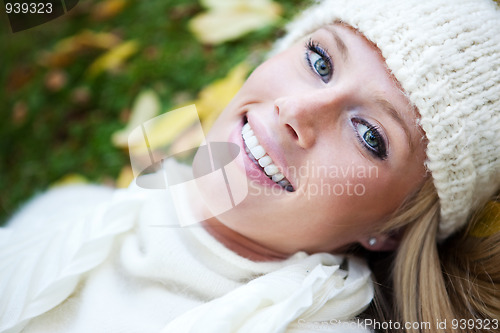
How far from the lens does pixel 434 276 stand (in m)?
1.21

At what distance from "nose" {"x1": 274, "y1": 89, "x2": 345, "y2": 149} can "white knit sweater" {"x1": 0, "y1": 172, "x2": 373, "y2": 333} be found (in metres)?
0.33

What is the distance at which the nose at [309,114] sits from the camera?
1052 millimetres

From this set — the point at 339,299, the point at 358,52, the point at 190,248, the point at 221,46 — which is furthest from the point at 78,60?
the point at 339,299

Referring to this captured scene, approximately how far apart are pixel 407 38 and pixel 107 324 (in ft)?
3.24

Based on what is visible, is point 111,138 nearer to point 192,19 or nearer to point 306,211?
point 192,19

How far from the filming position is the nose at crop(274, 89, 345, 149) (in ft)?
3.45

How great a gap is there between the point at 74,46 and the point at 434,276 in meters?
1.81

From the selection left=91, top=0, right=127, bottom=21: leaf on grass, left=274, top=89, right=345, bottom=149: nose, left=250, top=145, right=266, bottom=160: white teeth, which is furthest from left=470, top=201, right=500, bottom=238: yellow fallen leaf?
left=91, top=0, right=127, bottom=21: leaf on grass

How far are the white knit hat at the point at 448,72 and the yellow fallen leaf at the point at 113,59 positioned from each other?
4.04ft

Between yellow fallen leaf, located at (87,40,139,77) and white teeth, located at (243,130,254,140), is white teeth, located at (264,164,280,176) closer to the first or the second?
white teeth, located at (243,130,254,140)

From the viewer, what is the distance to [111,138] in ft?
6.17

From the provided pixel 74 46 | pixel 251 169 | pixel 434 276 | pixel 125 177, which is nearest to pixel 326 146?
pixel 251 169

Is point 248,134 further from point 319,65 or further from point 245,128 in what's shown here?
point 319,65

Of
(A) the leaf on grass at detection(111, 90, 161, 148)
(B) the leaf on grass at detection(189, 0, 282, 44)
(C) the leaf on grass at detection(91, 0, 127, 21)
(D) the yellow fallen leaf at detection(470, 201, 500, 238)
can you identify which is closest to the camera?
(D) the yellow fallen leaf at detection(470, 201, 500, 238)
